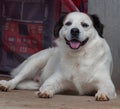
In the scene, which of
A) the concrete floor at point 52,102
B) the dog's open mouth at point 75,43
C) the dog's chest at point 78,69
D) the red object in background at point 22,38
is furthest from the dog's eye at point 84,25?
the red object in background at point 22,38

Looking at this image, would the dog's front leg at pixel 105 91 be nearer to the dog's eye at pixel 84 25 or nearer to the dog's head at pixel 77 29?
the dog's head at pixel 77 29

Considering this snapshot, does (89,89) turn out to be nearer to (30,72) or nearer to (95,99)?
(95,99)

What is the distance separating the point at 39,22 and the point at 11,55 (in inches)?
26.2

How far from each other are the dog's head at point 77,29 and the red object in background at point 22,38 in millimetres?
1755

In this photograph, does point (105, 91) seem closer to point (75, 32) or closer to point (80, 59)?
point (80, 59)

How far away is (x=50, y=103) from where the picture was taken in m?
5.31

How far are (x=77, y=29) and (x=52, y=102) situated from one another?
34.2 inches

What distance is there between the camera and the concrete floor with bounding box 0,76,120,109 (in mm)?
5141

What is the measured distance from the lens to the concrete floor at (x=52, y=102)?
514 centimetres

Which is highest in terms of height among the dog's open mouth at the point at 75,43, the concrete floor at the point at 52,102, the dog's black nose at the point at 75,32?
the dog's black nose at the point at 75,32

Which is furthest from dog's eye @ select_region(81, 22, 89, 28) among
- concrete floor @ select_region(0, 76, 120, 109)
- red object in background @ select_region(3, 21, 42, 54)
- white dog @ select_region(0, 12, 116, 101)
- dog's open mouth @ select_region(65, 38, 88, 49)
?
red object in background @ select_region(3, 21, 42, 54)

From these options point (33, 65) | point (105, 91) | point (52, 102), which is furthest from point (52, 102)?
point (33, 65)

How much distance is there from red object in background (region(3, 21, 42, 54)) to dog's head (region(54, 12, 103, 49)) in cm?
176

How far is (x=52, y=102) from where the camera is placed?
5.38m
